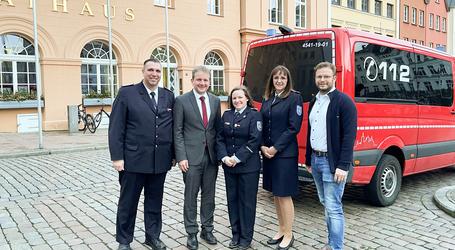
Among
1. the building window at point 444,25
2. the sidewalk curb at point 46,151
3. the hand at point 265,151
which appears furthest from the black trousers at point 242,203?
the building window at point 444,25

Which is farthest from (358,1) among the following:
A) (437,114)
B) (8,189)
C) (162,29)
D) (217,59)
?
(8,189)

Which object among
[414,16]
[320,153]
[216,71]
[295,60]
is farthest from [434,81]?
[414,16]

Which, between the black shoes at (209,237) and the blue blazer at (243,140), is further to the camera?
the black shoes at (209,237)

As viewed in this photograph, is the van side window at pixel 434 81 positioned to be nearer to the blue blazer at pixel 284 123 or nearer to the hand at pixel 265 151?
the blue blazer at pixel 284 123

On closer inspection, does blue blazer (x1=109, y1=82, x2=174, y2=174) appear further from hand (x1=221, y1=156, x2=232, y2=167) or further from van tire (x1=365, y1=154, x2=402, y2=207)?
van tire (x1=365, y1=154, x2=402, y2=207)

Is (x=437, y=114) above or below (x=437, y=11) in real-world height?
below

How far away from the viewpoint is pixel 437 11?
4509 cm

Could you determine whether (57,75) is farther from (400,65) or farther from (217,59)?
(400,65)

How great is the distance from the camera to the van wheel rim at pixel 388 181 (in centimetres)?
566

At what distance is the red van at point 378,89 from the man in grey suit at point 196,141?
4.71ft

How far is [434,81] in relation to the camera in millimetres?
6562

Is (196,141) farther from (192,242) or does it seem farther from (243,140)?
(192,242)

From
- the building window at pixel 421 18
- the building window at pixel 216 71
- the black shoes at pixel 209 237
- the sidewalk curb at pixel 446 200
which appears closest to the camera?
the black shoes at pixel 209 237

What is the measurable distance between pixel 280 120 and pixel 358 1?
30178 mm
